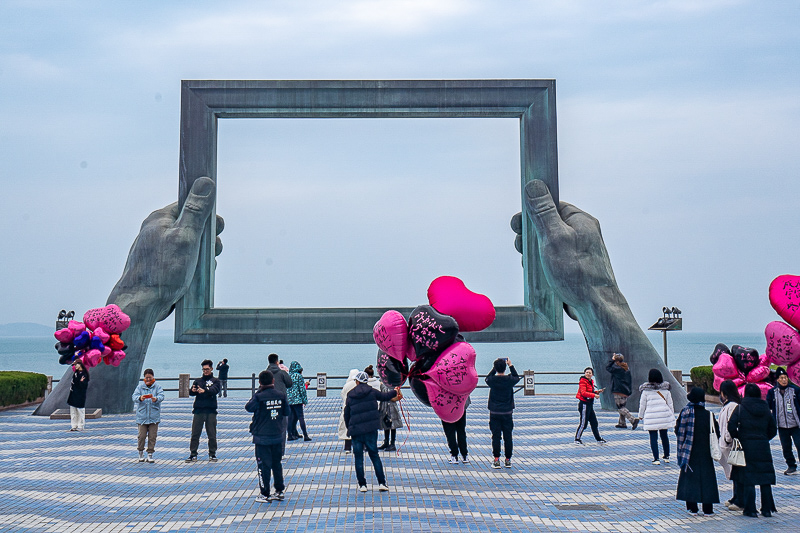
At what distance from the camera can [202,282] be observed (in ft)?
62.3

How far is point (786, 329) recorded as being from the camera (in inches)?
421

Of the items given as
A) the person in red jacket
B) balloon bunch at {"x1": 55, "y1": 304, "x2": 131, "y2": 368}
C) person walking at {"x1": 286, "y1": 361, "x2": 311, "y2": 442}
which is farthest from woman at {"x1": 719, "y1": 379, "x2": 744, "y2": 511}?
balloon bunch at {"x1": 55, "y1": 304, "x2": 131, "y2": 368}

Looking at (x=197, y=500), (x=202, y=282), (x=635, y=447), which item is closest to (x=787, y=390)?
(x=635, y=447)

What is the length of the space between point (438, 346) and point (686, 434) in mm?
2986

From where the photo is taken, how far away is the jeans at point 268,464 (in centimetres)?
898

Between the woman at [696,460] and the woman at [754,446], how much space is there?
285mm

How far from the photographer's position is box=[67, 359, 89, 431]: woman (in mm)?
15148

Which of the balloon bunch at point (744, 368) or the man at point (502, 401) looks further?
the balloon bunch at point (744, 368)

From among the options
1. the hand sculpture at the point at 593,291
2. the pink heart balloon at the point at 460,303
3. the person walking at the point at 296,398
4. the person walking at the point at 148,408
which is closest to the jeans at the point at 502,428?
the pink heart balloon at the point at 460,303

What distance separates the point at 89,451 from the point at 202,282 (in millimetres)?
6842

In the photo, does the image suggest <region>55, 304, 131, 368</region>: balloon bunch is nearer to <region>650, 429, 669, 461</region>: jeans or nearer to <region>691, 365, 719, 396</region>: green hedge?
<region>650, 429, 669, 461</region>: jeans

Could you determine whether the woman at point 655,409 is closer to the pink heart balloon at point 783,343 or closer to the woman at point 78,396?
the pink heart balloon at point 783,343

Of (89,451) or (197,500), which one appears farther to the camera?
(89,451)

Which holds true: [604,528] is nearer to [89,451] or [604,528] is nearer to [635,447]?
[635,447]
